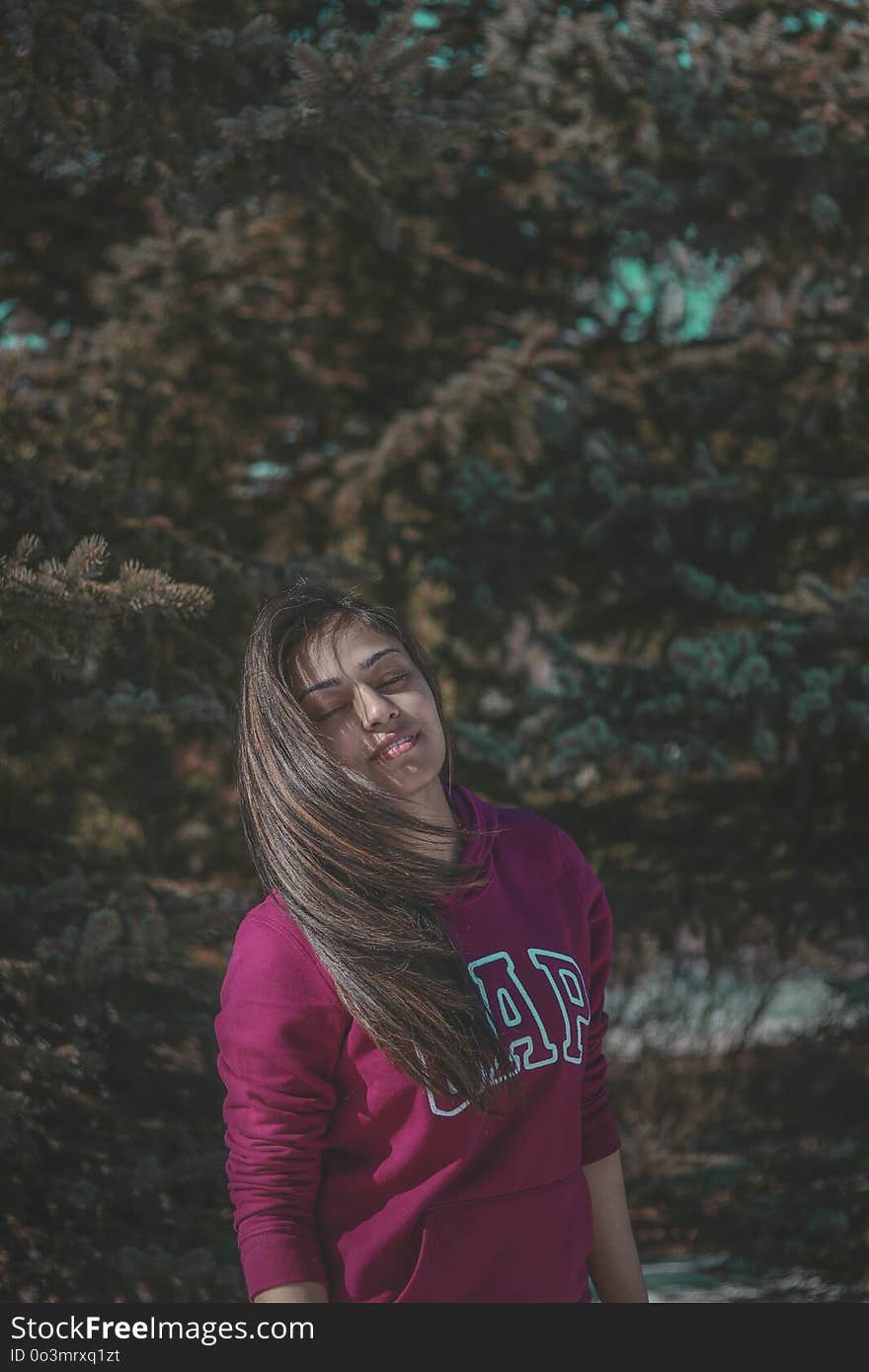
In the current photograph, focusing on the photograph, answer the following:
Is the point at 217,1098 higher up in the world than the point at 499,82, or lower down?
lower down

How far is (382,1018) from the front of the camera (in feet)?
4.98

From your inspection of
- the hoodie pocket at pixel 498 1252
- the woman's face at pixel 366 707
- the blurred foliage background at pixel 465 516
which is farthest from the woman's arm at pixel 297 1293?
the blurred foliage background at pixel 465 516

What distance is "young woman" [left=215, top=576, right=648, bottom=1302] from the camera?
1515 millimetres

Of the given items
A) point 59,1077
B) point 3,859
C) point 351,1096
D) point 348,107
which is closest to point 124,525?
point 3,859

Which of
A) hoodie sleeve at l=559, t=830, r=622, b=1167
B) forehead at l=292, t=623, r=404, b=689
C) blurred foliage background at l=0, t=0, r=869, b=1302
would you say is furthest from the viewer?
blurred foliage background at l=0, t=0, r=869, b=1302

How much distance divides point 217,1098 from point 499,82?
2804 mm

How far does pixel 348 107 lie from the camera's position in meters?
2.77

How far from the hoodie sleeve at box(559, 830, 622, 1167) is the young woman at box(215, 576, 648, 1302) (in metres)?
0.06

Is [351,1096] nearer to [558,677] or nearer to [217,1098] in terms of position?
[217,1098]

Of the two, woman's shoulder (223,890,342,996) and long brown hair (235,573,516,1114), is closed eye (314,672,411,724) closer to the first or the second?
long brown hair (235,573,516,1114)

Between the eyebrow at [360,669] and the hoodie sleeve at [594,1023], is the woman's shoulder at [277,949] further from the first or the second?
the hoodie sleeve at [594,1023]

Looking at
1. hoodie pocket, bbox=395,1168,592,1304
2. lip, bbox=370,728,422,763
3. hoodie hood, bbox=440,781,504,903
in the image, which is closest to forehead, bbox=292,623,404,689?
lip, bbox=370,728,422,763

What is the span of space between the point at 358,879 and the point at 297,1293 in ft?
1.67

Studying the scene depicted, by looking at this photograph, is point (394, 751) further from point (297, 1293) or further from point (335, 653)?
point (297, 1293)
